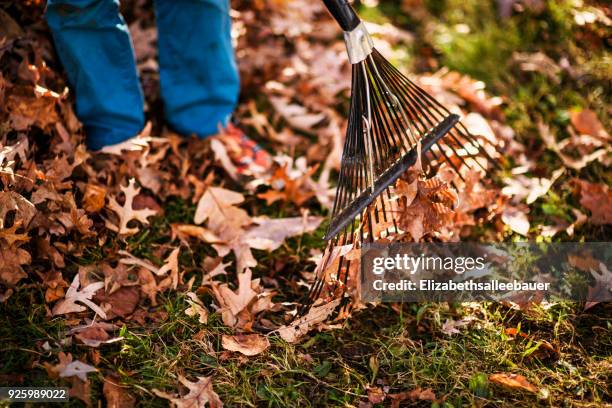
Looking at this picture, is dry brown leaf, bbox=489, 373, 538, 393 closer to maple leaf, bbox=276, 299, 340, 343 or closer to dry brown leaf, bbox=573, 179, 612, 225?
maple leaf, bbox=276, 299, 340, 343

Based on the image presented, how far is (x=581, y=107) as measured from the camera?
2.96 m

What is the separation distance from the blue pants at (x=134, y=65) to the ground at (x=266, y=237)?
105 millimetres

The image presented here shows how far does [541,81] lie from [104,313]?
8.34ft

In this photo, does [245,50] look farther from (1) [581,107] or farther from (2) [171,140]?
(1) [581,107]

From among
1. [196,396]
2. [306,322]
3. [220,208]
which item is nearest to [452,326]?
[306,322]

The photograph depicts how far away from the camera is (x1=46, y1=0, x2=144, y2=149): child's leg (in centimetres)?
216

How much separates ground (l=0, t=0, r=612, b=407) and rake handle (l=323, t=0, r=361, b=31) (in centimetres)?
78

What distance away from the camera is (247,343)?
73.5 inches

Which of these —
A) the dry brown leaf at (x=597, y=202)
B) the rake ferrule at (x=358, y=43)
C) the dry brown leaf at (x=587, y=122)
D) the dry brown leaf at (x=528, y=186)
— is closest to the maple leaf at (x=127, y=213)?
the rake ferrule at (x=358, y=43)

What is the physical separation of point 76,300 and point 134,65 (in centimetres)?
104

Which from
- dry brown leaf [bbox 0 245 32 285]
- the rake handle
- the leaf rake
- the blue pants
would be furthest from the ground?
the rake handle

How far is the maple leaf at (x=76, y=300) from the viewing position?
188cm

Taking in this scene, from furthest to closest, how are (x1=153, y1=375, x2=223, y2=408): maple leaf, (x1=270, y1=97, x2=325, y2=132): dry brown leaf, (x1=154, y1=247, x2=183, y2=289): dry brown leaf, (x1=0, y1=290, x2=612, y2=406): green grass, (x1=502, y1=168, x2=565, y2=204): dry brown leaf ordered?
(x1=270, y1=97, x2=325, y2=132): dry brown leaf → (x1=502, y1=168, x2=565, y2=204): dry brown leaf → (x1=154, y1=247, x2=183, y2=289): dry brown leaf → (x1=0, y1=290, x2=612, y2=406): green grass → (x1=153, y1=375, x2=223, y2=408): maple leaf

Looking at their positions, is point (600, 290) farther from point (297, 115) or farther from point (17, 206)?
point (17, 206)
